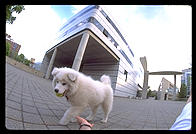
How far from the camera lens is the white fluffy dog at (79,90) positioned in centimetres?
85

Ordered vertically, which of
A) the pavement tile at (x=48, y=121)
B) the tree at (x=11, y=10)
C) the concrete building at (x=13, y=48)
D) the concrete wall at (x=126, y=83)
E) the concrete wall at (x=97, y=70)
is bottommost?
the pavement tile at (x=48, y=121)

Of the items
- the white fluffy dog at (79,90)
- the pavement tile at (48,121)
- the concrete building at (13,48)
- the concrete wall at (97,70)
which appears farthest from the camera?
the concrete wall at (97,70)

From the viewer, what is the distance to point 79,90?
101cm

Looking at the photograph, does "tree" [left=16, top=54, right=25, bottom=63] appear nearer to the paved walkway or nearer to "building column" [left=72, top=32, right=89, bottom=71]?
the paved walkway

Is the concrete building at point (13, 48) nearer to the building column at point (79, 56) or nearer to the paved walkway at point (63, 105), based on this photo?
the paved walkway at point (63, 105)

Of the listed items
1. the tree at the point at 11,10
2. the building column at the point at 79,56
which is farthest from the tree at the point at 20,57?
the building column at the point at 79,56

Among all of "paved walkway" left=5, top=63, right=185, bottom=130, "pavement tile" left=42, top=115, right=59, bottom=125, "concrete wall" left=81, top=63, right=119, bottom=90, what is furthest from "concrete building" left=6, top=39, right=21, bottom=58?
"concrete wall" left=81, top=63, right=119, bottom=90

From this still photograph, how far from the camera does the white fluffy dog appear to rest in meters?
0.85

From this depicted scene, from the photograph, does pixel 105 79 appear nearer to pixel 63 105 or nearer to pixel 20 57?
pixel 63 105
